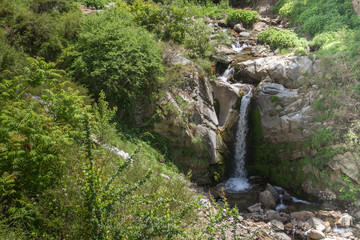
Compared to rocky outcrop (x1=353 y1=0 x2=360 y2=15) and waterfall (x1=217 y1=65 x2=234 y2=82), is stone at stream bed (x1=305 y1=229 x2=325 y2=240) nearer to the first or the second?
waterfall (x1=217 y1=65 x2=234 y2=82)

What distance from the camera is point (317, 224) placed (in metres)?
7.77

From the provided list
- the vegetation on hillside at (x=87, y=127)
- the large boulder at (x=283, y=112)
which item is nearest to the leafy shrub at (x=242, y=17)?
the vegetation on hillside at (x=87, y=127)

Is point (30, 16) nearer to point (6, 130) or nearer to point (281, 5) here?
point (6, 130)

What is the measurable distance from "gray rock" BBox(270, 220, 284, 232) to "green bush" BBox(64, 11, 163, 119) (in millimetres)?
6144

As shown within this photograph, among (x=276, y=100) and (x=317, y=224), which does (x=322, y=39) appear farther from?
(x=317, y=224)

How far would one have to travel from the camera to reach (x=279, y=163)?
34.8 ft

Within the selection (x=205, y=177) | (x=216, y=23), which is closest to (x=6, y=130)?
(x=205, y=177)

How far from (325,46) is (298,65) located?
200 cm

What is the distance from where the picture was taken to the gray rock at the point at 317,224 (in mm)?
7631

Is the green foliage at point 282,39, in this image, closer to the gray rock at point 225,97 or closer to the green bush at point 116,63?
the gray rock at point 225,97

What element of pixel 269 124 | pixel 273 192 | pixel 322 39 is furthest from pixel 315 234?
pixel 322 39

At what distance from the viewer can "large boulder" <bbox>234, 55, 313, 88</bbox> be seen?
35.0 ft

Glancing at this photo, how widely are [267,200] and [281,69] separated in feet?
19.3

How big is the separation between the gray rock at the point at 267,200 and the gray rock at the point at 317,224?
1399 millimetres
